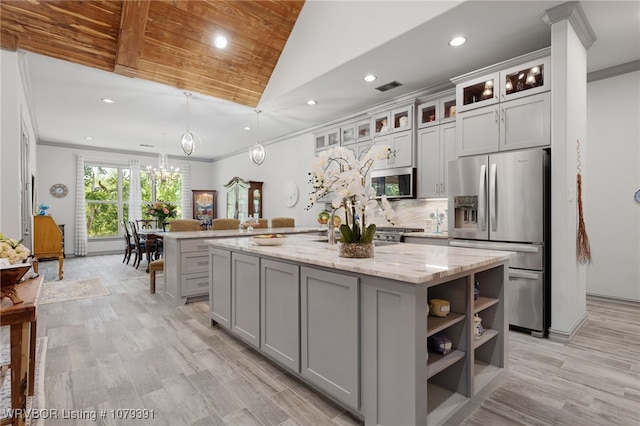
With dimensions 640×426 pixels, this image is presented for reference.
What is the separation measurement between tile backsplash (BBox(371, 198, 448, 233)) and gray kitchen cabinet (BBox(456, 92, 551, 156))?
1258 mm

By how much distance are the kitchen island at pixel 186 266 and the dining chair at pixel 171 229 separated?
34 centimetres

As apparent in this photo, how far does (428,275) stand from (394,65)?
316 cm

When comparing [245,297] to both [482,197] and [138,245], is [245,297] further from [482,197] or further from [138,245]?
[138,245]

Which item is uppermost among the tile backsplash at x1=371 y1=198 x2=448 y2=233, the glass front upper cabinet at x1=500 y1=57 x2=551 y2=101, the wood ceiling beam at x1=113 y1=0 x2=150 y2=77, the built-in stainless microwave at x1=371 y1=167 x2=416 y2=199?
the wood ceiling beam at x1=113 y1=0 x2=150 y2=77

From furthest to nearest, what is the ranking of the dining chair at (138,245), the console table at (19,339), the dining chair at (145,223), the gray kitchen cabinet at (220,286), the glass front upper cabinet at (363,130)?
1. the dining chair at (145,223)
2. the dining chair at (138,245)
3. the glass front upper cabinet at (363,130)
4. the gray kitchen cabinet at (220,286)
5. the console table at (19,339)

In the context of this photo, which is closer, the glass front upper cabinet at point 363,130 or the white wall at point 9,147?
Answer: the white wall at point 9,147

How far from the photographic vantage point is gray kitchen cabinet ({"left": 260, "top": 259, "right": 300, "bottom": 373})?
2.13 m

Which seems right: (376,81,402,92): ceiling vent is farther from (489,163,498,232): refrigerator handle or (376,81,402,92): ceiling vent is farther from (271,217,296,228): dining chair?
(271,217,296,228): dining chair

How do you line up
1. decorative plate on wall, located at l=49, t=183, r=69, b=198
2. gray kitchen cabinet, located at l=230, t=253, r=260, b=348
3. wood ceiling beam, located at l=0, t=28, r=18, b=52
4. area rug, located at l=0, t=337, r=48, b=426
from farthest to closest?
1. decorative plate on wall, located at l=49, t=183, r=69, b=198
2. wood ceiling beam, located at l=0, t=28, r=18, b=52
3. gray kitchen cabinet, located at l=230, t=253, r=260, b=348
4. area rug, located at l=0, t=337, r=48, b=426

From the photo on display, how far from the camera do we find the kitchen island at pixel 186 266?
406 cm

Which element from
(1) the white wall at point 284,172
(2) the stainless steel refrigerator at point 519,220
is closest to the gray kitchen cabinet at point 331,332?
(2) the stainless steel refrigerator at point 519,220

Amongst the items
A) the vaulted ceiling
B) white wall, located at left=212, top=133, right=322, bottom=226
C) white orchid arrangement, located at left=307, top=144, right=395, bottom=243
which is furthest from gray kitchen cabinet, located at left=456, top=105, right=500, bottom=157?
white wall, located at left=212, top=133, right=322, bottom=226

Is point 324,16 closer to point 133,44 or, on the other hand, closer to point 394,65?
point 394,65

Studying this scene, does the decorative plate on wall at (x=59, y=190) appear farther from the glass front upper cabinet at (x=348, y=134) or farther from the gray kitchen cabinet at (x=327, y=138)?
the glass front upper cabinet at (x=348, y=134)
